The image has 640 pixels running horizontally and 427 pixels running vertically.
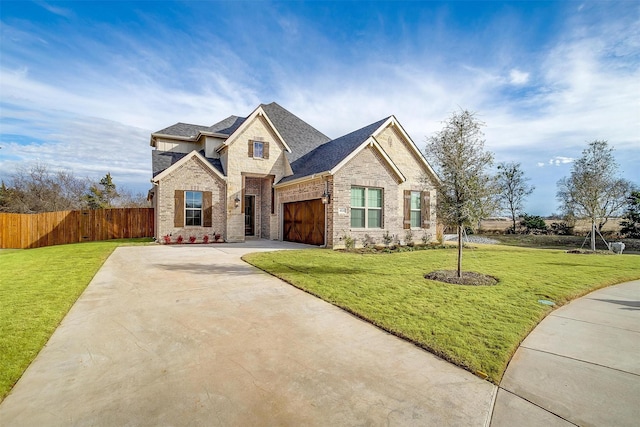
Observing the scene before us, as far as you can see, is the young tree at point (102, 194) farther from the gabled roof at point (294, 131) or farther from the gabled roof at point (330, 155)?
the gabled roof at point (330, 155)

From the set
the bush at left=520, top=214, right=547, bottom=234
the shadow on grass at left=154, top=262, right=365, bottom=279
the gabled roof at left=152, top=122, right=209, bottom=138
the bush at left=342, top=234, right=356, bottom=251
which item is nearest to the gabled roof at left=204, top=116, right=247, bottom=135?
the gabled roof at left=152, top=122, right=209, bottom=138

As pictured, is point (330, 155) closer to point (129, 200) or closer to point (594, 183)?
point (594, 183)

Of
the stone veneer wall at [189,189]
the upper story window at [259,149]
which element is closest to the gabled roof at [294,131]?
the upper story window at [259,149]

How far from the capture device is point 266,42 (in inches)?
496

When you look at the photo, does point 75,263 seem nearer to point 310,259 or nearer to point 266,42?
point 310,259

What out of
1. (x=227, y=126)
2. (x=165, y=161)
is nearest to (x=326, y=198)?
(x=227, y=126)

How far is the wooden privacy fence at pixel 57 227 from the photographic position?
687 inches

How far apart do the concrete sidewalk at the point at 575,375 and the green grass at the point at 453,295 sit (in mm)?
207

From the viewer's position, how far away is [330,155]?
51.4 feet

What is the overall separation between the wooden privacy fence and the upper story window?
9233 mm

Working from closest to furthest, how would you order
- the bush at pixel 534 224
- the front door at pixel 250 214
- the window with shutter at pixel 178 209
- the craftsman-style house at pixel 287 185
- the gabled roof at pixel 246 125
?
the craftsman-style house at pixel 287 185
the window with shutter at pixel 178 209
the gabled roof at pixel 246 125
the front door at pixel 250 214
the bush at pixel 534 224

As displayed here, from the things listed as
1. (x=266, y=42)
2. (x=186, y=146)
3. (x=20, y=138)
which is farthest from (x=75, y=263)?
(x=20, y=138)

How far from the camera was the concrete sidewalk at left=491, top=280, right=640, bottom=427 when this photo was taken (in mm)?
2350

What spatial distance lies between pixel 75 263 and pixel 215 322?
7.67 m
